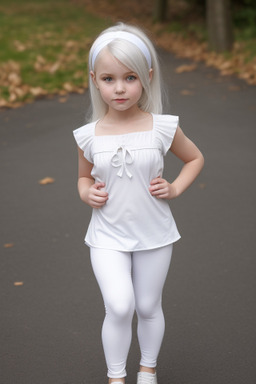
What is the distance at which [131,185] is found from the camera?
2.88m

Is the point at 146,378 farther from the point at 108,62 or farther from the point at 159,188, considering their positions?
the point at 108,62

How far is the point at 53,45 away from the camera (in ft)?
42.7

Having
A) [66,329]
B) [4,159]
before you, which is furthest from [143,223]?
[4,159]

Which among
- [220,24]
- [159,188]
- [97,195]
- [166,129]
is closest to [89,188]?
[97,195]

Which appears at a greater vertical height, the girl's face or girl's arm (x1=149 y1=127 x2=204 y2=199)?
the girl's face

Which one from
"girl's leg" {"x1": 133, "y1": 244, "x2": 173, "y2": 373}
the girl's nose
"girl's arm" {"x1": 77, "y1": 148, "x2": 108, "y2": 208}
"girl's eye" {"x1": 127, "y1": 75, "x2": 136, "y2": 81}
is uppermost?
"girl's eye" {"x1": 127, "y1": 75, "x2": 136, "y2": 81}

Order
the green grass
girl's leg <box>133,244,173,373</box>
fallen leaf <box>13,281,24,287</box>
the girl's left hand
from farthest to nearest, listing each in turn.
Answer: the green grass → fallen leaf <box>13,281,24,287</box> → girl's leg <box>133,244,173,373</box> → the girl's left hand

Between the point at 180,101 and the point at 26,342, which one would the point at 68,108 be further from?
the point at 26,342

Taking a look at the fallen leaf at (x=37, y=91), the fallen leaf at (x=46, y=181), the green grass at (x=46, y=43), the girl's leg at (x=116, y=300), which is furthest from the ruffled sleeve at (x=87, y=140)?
the fallen leaf at (x=37, y=91)

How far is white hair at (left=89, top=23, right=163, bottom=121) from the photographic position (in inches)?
109

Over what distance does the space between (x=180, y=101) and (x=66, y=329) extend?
5770 millimetres

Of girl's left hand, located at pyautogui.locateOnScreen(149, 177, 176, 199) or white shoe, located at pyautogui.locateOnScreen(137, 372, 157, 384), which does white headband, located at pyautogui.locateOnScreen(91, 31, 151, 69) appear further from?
white shoe, located at pyautogui.locateOnScreen(137, 372, 157, 384)

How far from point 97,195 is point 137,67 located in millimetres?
568

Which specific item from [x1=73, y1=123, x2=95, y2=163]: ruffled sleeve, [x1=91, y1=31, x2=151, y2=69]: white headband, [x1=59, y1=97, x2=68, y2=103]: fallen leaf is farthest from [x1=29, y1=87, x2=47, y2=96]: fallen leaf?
[x1=91, y1=31, x2=151, y2=69]: white headband
